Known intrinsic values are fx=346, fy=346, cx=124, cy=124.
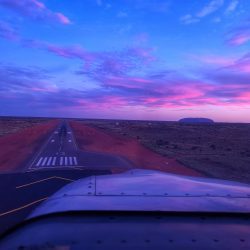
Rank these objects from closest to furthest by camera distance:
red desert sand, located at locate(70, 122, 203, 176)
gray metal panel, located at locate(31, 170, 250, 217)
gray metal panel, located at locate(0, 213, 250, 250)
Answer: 1. gray metal panel, located at locate(0, 213, 250, 250)
2. gray metal panel, located at locate(31, 170, 250, 217)
3. red desert sand, located at locate(70, 122, 203, 176)

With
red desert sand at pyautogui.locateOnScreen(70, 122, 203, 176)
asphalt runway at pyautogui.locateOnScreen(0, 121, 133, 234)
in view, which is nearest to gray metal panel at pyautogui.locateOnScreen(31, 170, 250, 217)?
asphalt runway at pyautogui.locateOnScreen(0, 121, 133, 234)

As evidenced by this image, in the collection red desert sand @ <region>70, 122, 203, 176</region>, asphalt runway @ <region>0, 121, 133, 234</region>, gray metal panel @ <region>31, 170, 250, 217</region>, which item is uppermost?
gray metal panel @ <region>31, 170, 250, 217</region>

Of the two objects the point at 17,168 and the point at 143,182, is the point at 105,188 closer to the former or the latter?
the point at 143,182

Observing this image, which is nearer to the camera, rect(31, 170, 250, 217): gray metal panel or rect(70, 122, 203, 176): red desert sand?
rect(31, 170, 250, 217): gray metal panel

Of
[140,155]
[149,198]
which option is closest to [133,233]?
[149,198]

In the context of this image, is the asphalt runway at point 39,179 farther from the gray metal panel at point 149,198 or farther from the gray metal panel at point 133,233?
the gray metal panel at point 133,233

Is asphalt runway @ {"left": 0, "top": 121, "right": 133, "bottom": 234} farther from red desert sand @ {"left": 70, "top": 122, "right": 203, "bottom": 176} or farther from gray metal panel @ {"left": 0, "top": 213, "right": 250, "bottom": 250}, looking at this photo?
gray metal panel @ {"left": 0, "top": 213, "right": 250, "bottom": 250}

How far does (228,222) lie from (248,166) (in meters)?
24.5

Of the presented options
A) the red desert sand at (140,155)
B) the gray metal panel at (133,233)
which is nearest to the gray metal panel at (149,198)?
the gray metal panel at (133,233)

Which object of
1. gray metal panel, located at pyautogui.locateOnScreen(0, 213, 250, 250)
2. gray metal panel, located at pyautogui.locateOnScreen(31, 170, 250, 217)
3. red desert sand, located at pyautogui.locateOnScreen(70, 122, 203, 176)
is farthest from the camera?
red desert sand, located at pyautogui.locateOnScreen(70, 122, 203, 176)

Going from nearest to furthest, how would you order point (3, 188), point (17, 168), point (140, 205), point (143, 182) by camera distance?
1. point (140, 205)
2. point (143, 182)
3. point (3, 188)
4. point (17, 168)

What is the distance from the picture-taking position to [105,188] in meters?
3.98

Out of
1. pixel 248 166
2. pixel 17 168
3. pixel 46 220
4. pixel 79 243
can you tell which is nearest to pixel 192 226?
pixel 79 243

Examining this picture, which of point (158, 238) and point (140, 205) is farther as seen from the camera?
point (140, 205)
